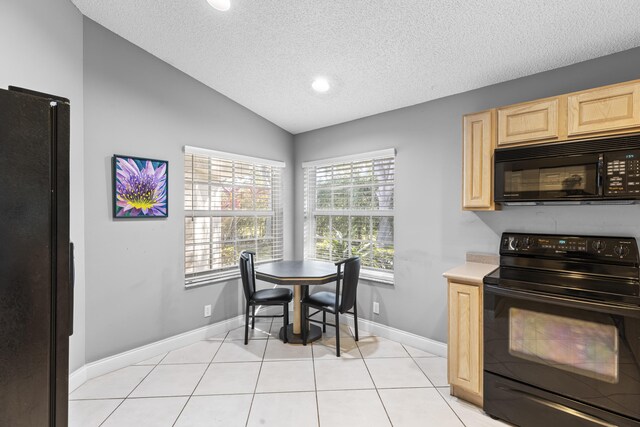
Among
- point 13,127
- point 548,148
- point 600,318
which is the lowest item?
point 600,318

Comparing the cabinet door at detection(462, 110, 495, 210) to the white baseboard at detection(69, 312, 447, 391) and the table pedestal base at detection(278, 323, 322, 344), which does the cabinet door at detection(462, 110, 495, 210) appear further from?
the table pedestal base at detection(278, 323, 322, 344)

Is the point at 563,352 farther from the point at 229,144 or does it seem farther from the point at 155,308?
the point at 229,144

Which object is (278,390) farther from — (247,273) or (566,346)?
(566,346)

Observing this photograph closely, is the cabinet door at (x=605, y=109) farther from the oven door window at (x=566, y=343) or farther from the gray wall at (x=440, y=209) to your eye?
the oven door window at (x=566, y=343)

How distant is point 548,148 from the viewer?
6.49ft

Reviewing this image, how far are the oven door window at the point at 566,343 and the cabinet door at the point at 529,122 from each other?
3.78 ft

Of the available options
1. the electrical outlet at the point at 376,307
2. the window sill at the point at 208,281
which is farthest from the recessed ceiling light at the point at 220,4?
the electrical outlet at the point at 376,307

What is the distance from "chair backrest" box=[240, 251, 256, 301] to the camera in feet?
9.77

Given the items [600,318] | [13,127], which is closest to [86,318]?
[13,127]

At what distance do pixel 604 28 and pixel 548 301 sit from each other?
165cm

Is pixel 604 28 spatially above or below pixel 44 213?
above

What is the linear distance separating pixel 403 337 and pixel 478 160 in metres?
1.85

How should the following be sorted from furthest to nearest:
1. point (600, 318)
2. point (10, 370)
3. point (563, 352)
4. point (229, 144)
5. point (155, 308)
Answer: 1. point (229, 144)
2. point (155, 308)
3. point (563, 352)
4. point (600, 318)
5. point (10, 370)

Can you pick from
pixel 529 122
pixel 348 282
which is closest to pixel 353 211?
pixel 348 282
